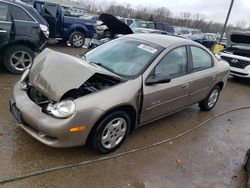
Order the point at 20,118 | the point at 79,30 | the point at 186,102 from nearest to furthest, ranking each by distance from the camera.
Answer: the point at 20,118 → the point at 186,102 → the point at 79,30

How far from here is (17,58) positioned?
6730mm

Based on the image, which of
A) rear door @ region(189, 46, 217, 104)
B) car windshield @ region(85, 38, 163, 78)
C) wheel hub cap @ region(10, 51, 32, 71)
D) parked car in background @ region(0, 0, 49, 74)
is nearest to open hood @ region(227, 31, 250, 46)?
rear door @ region(189, 46, 217, 104)

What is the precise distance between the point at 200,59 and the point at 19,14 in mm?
4506

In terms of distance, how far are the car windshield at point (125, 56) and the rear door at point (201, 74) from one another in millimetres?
1000

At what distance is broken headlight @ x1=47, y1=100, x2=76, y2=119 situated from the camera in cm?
319

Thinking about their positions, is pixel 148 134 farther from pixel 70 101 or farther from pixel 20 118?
pixel 20 118

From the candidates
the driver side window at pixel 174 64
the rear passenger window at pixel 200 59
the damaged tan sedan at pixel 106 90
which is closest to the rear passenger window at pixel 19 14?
the damaged tan sedan at pixel 106 90

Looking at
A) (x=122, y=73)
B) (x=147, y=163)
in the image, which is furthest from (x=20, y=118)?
(x=147, y=163)

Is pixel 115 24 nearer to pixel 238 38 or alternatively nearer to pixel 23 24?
pixel 23 24

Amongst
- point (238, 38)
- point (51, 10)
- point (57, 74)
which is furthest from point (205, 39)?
point (57, 74)

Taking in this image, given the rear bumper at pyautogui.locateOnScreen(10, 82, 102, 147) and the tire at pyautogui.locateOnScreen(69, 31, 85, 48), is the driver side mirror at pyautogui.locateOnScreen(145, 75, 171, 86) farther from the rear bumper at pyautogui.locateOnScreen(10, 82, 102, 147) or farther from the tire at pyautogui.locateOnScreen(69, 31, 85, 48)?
the tire at pyautogui.locateOnScreen(69, 31, 85, 48)

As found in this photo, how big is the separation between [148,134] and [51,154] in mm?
1709

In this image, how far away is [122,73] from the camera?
159 inches

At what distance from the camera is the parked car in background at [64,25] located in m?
12.1
